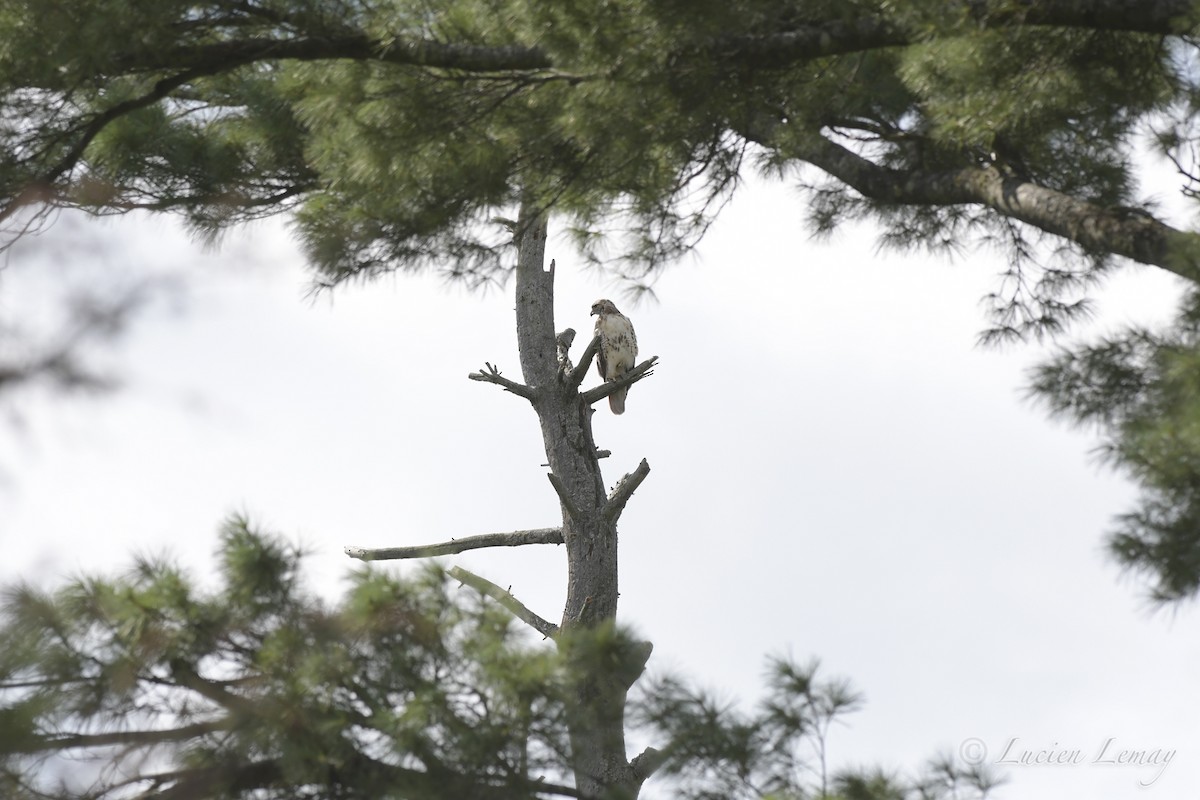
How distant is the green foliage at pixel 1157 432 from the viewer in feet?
10.3

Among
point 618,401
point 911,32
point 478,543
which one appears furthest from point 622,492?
point 911,32

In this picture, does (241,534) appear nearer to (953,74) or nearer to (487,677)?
(487,677)

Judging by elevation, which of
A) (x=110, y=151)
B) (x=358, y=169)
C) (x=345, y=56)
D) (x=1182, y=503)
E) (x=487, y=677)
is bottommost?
(x=487, y=677)

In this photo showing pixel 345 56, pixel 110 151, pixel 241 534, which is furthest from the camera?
pixel 110 151

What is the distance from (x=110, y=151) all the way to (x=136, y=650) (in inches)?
133

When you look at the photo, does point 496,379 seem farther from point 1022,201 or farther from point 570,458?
point 1022,201

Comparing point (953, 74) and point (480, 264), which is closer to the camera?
point (953, 74)

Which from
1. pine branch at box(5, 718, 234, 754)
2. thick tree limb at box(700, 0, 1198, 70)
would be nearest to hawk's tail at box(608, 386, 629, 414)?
thick tree limb at box(700, 0, 1198, 70)

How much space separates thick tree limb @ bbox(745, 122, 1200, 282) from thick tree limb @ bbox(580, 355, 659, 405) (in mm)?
2344

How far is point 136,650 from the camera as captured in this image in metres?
3.37

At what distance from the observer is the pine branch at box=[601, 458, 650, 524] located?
7.46m

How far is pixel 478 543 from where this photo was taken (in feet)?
25.4

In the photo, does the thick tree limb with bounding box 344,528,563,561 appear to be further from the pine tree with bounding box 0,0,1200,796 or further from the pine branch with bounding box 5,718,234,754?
the pine branch with bounding box 5,718,234,754

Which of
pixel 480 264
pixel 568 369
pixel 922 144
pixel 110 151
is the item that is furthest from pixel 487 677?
pixel 568 369
